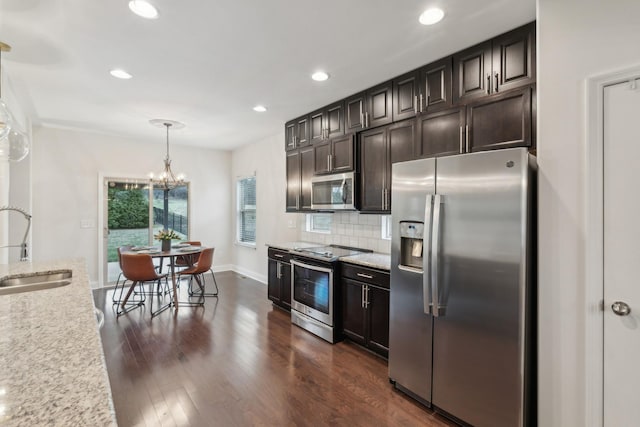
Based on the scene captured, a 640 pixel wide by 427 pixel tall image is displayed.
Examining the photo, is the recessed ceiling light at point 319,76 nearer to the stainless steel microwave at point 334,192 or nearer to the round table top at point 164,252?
the stainless steel microwave at point 334,192

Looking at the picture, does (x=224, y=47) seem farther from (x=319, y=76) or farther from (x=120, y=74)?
(x=120, y=74)

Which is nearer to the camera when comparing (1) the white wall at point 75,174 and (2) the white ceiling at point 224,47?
(2) the white ceiling at point 224,47

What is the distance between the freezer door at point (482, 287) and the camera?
1.75m

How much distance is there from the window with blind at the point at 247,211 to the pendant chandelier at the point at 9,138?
4001 millimetres

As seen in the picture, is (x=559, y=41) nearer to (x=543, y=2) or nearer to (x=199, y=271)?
(x=543, y=2)

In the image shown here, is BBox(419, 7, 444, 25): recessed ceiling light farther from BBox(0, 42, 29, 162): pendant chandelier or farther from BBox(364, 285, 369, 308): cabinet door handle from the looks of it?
BBox(0, 42, 29, 162): pendant chandelier

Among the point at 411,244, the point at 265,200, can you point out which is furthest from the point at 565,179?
the point at 265,200

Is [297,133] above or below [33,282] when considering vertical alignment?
above

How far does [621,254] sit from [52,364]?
247cm

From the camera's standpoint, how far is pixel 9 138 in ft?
7.00

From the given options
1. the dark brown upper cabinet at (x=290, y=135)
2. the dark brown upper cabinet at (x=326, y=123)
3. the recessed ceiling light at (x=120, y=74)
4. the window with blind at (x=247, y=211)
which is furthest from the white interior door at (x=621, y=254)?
the window with blind at (x=247, y=211)

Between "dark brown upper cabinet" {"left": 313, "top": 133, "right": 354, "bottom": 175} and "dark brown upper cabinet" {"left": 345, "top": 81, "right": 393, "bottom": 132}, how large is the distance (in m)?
0.16

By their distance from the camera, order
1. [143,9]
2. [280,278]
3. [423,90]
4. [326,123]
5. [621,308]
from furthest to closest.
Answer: [280,278] → [326,123] → [423,90] → [143,9] → [621,308]

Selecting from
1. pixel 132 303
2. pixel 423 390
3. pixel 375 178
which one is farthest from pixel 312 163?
pixel 132 303
